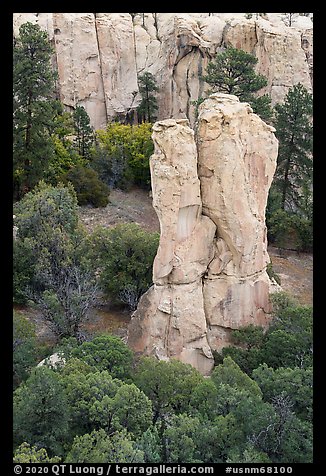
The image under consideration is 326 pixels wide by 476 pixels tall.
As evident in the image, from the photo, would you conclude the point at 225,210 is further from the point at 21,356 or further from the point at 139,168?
the point at 139,168

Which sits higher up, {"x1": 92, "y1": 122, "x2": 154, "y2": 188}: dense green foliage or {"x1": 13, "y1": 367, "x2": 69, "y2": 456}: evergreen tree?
{"x1": 92, "y1": 122, "x2": 154, "y2": 188}: dense green foliage

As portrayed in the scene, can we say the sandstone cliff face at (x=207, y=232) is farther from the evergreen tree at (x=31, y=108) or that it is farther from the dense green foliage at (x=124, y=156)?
the dense green foliage at (x=124, y=156)

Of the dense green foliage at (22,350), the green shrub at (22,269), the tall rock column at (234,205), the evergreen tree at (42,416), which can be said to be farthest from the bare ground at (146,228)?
the evergreen tree at (42,416)

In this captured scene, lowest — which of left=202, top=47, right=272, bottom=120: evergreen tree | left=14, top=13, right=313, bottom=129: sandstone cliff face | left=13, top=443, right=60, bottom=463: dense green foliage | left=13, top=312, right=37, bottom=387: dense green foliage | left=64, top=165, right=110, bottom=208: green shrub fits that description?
left=13, top=443, right=60, bottom=463: dense green foliage

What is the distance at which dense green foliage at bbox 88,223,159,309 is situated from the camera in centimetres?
2494

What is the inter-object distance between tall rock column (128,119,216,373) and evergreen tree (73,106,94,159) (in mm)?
23622

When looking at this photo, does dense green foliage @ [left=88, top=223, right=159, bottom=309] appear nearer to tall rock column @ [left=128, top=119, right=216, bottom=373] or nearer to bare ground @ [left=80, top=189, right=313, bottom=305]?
tall rock column @ [left=128, top=119, right=216, bottom=373]

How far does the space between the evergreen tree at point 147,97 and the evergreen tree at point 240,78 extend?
1063cm

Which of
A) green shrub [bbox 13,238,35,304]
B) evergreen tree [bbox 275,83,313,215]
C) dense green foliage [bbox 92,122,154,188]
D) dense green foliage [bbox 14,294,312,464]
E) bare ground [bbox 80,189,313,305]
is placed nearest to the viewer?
dense green foliage [bbox 14,294,312,464]

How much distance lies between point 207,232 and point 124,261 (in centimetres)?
620

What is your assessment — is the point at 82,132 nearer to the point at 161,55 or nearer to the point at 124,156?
the point at 124,156

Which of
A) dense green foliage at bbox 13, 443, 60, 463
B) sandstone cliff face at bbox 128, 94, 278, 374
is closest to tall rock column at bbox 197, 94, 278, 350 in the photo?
sandstone cliff face at bbox 128, 94, 278, 374

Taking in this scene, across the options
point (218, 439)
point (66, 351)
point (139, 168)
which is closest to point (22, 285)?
point (66, 351)

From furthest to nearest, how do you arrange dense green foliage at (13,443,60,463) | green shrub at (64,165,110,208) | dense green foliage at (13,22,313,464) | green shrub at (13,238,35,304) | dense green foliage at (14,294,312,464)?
green shrub at (64,165,110,208)
green shrub at (13,238,35,304)
dense green foliage at (13,22,313,464)
dense green foliage at (14,294,312,464)
dense green foliage at (13,443,60,463)
